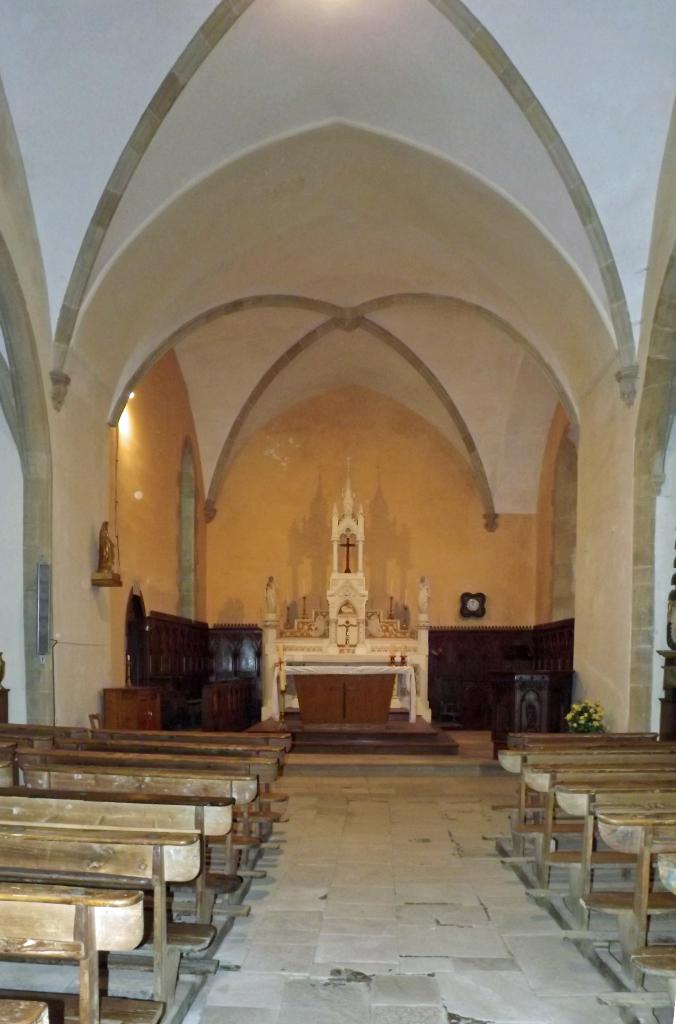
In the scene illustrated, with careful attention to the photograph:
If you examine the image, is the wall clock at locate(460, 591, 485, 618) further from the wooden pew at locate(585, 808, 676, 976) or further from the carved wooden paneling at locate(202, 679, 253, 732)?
the wooden pew at locate(585, 808, 676, 976)

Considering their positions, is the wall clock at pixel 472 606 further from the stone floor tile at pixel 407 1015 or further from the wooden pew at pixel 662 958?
→ the stone floor tile at pixel 407 1015

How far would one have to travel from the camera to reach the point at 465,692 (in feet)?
56.5

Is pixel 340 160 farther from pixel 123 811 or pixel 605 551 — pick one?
pixel 123 811

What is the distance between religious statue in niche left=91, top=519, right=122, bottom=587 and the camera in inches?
419

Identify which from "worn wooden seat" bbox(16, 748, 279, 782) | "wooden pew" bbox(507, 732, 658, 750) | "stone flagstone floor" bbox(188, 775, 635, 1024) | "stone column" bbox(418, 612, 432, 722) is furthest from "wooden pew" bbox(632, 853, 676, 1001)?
"stone column" bbox(418, 612, 432, 722)

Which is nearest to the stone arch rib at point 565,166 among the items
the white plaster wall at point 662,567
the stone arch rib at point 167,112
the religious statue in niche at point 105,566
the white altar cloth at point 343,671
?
the stone arch rib at point 167,112

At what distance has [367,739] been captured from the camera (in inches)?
477

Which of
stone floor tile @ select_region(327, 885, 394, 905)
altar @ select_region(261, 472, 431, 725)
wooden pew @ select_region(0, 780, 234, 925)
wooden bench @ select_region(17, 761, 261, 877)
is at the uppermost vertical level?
wooden pew @ select_region(0, 780, 234, 925)

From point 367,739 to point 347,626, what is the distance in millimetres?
3405

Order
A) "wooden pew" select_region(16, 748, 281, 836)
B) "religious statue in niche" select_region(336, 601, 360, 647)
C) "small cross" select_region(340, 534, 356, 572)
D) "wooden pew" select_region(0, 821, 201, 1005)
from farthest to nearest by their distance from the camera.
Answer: "small cross" select_region(340, 534, 356, 572) < "religious statue in niche" select_region(336, 601, 360, 647) < "wooden pew" select_region(16, 748, 281, 836) < "wooden pew" select_region(0, 821, 201, 1005)

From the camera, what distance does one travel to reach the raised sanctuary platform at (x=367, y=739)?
38.8 feet

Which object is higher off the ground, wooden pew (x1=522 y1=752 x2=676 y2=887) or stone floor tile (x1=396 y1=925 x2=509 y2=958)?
wooden pew (x1=522 y1=752 x2=676 y2=887)

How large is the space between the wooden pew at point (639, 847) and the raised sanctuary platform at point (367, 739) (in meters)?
7.57

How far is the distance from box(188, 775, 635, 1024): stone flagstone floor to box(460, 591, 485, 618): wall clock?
Result: 9.96 metres
